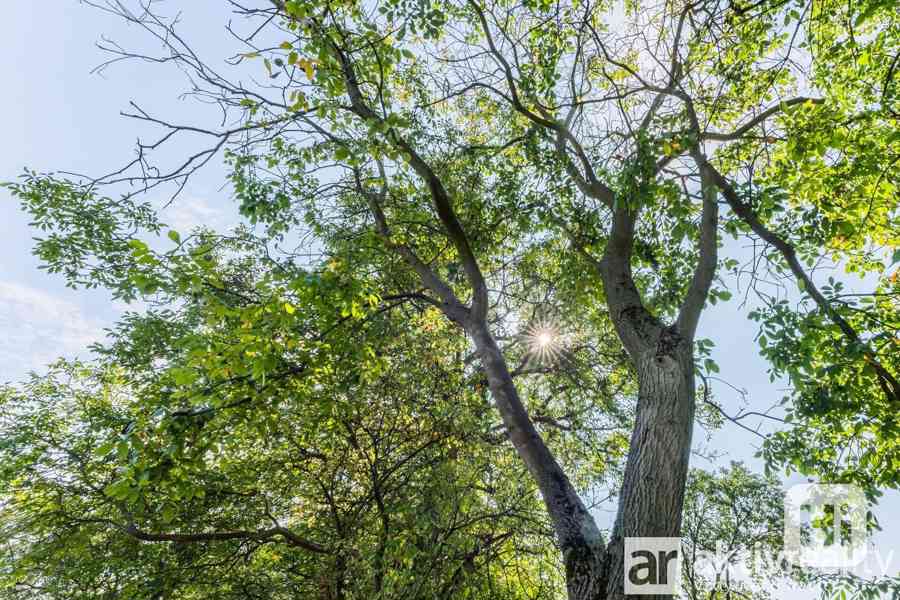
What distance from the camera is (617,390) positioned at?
19.6ft

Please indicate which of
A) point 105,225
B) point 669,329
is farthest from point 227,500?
point 669,329

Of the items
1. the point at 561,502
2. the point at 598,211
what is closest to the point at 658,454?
the point at 561,502

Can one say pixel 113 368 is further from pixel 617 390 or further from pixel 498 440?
pixel 617 390

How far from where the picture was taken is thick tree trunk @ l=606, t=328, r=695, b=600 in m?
2.74

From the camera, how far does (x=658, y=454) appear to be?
9.52 feet

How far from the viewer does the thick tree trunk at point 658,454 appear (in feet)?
8.99

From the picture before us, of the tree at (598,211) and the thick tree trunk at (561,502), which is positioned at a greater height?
the tree at (598,211)

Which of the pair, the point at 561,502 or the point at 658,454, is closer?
the point at 658,454

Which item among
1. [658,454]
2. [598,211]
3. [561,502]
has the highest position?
[598,211]

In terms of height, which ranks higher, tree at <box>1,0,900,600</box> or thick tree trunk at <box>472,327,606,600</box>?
tree at <box>1,0,900,600</box>

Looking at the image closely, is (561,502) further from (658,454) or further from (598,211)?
(598,211)

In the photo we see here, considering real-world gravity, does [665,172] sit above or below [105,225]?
above

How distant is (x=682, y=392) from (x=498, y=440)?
8.66 ft

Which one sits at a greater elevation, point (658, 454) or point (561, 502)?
point (658, 454)
